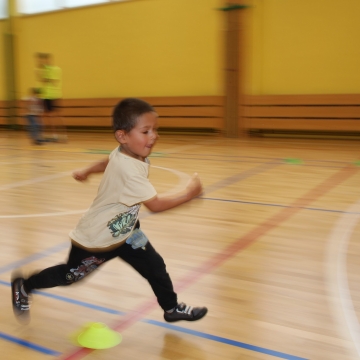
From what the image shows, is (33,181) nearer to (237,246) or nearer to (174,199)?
(237,246)

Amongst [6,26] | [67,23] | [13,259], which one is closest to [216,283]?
[13,259]

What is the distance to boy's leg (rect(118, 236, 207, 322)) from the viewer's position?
190 centimetres

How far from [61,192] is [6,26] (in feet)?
30.4

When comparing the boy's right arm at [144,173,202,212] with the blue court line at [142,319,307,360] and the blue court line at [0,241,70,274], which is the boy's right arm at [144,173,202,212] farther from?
the blue court line at [0,241,70,274]

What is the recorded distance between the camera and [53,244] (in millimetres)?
3057

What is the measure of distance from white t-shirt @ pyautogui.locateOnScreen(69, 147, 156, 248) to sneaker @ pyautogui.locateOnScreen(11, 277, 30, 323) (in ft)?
1.22

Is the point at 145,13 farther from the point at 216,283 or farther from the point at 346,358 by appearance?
the point at 346,358

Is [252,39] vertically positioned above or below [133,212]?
above

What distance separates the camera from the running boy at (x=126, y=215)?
1771mm

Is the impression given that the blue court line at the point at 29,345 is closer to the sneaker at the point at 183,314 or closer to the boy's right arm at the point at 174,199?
the sneaker at the point at 183,314

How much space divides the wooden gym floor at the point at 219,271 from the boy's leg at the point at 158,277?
52 millimetres

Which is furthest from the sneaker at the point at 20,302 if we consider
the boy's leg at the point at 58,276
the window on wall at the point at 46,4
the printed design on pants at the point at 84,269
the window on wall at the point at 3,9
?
the window on wall at the point at 3,9

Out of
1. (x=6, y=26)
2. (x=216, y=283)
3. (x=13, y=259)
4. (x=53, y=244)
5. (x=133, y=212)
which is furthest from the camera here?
(x=6, y=26)

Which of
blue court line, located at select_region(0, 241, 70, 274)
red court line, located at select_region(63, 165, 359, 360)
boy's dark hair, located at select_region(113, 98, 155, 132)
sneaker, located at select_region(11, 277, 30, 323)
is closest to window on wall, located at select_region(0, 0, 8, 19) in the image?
A: red court line, located at select_region(63, 165, 359, 360)
